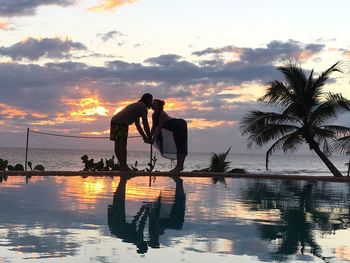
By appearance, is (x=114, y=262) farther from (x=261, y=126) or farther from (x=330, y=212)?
(x=261, y=126)

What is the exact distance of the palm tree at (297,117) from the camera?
58.5 feet

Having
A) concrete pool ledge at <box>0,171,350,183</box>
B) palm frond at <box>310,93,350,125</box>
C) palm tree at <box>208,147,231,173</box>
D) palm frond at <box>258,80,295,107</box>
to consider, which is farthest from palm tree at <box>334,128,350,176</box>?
concrete pool ledge at <box>0,171,350,183</box>

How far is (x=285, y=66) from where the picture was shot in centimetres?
1861

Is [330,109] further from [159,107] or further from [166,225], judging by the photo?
[166,225]

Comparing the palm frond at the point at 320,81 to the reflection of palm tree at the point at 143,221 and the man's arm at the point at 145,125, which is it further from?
the reflection of palm tree at the point at 143,221

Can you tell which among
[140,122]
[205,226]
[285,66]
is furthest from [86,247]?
[285,66]

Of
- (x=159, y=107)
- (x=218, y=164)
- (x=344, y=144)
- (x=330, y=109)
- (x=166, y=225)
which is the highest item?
(x=330, y=109)

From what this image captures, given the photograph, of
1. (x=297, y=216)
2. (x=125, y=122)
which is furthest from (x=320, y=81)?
(x=297, y=216)

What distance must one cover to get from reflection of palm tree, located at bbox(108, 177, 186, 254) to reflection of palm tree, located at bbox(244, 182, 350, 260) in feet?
3.14

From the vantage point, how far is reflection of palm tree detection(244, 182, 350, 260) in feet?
14.8

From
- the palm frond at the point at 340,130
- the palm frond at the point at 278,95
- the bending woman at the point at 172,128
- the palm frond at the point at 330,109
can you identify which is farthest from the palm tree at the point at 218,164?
the bending woman at the point at 172,128

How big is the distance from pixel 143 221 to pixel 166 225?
315 millimetres

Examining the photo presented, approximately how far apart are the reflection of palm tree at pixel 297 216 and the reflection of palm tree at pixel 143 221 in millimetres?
957

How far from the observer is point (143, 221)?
546 cm
